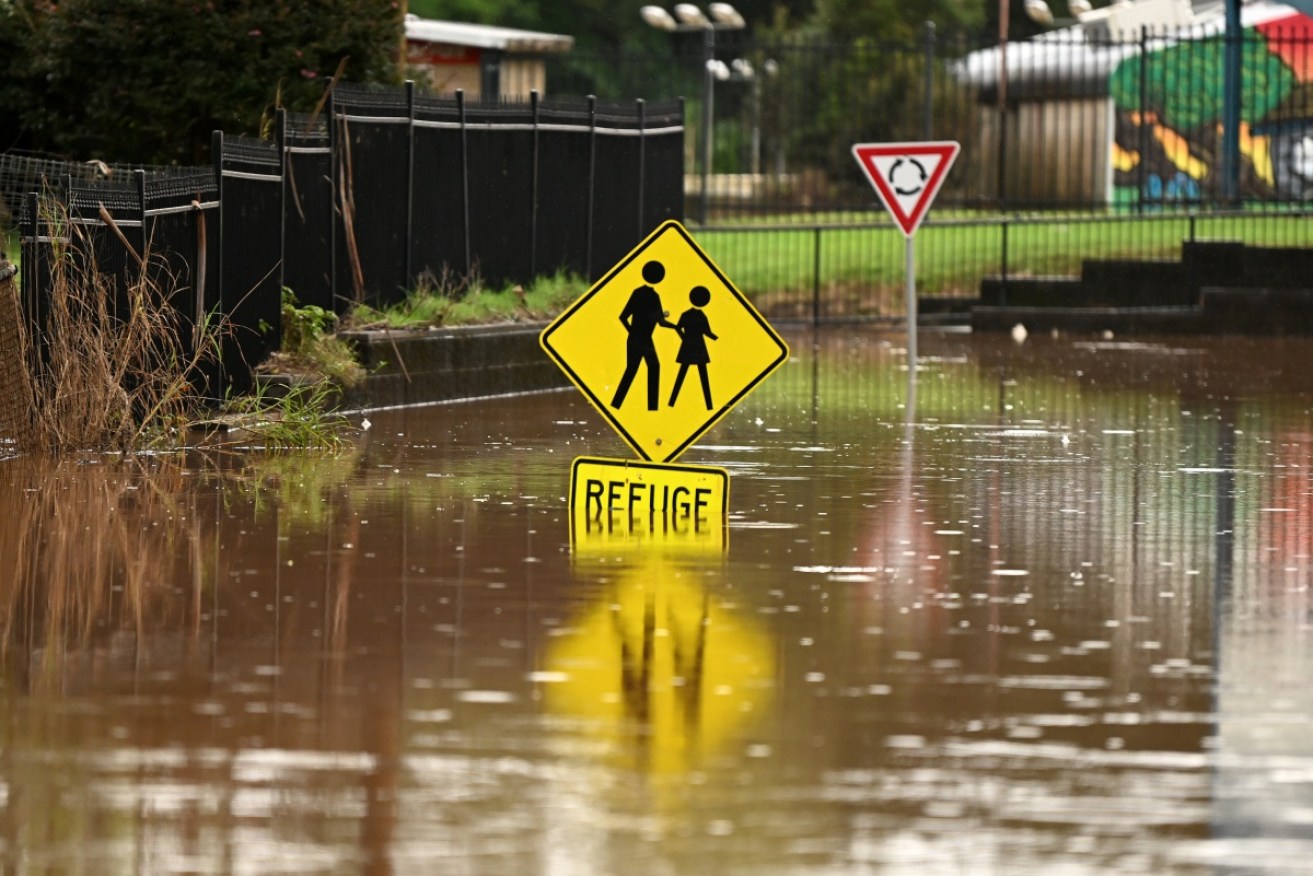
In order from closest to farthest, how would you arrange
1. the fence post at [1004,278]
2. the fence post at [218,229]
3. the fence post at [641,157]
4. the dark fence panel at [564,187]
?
the fence post at [218,229], the dark fence panel at [564,187], the fence post at [641,157], the fence post at [1004,278]

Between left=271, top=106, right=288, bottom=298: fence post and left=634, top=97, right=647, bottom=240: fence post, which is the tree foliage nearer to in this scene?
left=634, top=97, right=647, bottom=240: fence post

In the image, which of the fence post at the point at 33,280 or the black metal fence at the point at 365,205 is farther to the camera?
the black metal fence at the point at 365,205

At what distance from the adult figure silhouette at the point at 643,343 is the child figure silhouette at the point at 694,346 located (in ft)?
0.25

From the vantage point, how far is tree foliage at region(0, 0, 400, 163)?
72.7 ft

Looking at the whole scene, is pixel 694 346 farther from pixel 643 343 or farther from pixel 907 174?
pixel 907 174

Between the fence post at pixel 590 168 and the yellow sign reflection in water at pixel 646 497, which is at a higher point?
the fence post at pixel 590 168

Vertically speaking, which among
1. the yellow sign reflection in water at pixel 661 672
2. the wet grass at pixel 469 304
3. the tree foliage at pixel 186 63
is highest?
the tree foliage at pixel 186 63

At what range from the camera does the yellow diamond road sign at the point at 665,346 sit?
13539 millimetres

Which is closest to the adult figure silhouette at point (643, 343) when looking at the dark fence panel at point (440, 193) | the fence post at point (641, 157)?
the dark fence panel at point (440, 193)

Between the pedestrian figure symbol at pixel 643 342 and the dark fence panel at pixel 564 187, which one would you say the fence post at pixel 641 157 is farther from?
the pedestrian figure symbol at pixel 643 342

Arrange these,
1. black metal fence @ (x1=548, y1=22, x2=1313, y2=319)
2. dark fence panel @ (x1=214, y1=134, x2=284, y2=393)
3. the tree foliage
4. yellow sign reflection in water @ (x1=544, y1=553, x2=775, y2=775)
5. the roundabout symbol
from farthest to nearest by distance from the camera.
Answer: black metal fence @ (x1=548, y1=22, x2=1313, y2=319) < the roundabout symbol < the tree foliage < dark fence panel @ (x1=214, y1=134, x2=284, y2=393) < yellow sign reflection in water @ (x1=544, y1=553, x2=775, y2=775)

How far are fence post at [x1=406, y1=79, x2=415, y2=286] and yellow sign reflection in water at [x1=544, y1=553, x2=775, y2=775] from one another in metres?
9.95

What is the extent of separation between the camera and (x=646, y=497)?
13398 mm

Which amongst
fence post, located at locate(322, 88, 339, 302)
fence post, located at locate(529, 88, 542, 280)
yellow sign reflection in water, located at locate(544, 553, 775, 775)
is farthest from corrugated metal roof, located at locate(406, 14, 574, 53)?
yellow sign reflection in water, located at locate(544, 553, 775, 775)
